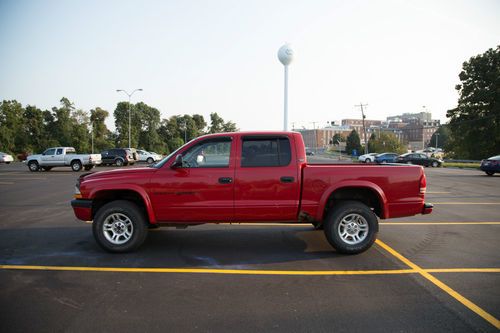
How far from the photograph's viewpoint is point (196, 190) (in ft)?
17.2

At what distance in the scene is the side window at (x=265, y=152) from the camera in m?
5.31

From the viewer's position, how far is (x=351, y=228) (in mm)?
5406

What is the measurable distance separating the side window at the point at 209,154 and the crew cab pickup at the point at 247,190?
0.6 inches

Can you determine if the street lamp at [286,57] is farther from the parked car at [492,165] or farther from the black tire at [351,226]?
Answer: the black tire at [351,226]

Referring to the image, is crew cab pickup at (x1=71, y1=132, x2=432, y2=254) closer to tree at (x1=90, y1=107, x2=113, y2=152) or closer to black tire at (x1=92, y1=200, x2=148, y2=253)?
black tire at (x1=92, y1=200, x2=148, y2=253)

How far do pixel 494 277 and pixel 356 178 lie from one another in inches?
86.4

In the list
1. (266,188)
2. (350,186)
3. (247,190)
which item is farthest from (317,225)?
(247,190)

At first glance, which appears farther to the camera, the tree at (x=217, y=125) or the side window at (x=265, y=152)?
the tree at (x=217, y=125)

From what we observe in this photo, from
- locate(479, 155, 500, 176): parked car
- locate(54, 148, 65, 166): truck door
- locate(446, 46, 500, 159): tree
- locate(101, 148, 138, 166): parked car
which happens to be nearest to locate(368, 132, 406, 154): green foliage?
locate(446, 46, 500, 159): tree

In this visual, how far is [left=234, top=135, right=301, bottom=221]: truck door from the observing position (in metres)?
5.21

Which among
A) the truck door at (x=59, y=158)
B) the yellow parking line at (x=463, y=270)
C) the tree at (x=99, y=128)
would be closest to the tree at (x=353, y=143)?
the tree at (x=99, y=128)

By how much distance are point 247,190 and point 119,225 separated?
2197mm

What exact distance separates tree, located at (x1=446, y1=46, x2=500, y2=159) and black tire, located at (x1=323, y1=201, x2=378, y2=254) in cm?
5409

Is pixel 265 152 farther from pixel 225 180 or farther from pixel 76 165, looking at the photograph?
pixel 76 165
